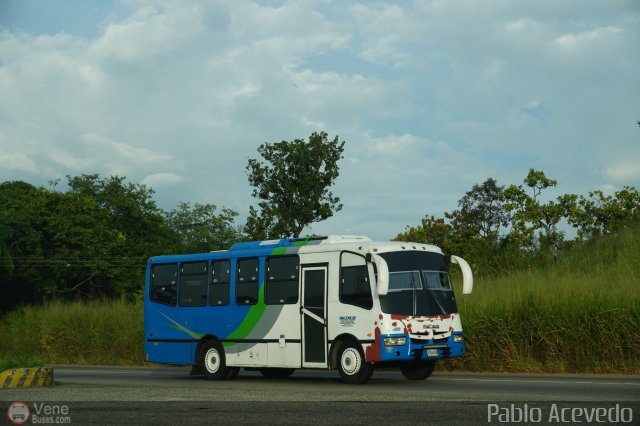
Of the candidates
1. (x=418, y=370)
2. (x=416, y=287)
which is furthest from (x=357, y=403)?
(x=418, y=370)

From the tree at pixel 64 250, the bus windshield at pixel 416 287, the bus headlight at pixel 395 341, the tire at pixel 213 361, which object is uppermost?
the tree at pixel 64 250

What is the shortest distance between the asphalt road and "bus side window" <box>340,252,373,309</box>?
1.71m

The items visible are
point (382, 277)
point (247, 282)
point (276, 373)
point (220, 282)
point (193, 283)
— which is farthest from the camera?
point (276, 373)

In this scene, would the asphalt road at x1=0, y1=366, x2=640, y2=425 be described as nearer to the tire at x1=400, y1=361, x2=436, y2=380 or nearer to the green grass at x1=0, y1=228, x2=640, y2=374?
the tire at x1=400, y1=361, x2=436, y2=380

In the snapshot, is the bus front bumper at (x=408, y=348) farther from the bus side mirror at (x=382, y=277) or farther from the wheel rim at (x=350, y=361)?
the bus side mirror at (x=382, y=277)

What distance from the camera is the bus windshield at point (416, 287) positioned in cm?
1891

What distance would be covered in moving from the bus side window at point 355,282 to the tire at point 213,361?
3918 millimetres

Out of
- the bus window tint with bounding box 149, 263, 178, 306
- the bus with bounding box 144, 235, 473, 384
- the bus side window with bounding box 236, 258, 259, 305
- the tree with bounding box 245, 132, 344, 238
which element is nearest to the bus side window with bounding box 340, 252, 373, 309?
the bus with bounding box 144, 235, 473, 384

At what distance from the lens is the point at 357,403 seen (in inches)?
531

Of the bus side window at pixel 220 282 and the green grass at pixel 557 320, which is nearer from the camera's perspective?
the green grass at pixel 557 320

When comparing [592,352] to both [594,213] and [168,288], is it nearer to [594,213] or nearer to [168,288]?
[168,288]

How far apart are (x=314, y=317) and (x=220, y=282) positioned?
11.5ft

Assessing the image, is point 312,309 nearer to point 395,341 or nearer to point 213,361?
point 395,341

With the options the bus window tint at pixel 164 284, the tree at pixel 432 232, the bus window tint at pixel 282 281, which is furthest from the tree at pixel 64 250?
the bus window tint at pixel 282 281
